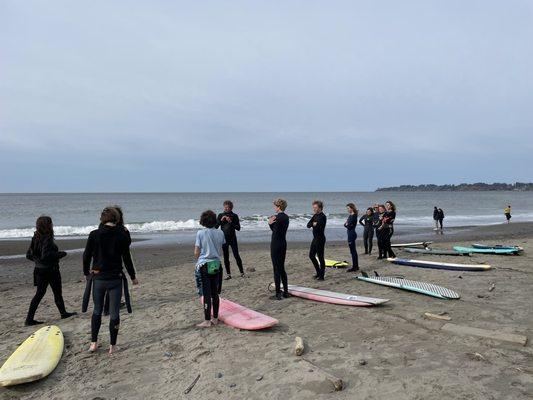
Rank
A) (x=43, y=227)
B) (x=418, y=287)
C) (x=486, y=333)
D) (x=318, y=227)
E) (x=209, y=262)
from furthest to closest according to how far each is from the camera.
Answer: (x=318, y=227) < (x=418, y=287) < (x=43, y=227) < (x=209, y=262) < (x=486, y=333)

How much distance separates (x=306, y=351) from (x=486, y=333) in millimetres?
2252

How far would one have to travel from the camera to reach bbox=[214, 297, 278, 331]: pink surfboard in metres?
5.39

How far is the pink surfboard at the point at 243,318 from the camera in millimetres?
5386

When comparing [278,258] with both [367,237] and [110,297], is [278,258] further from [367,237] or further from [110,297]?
[367,237]

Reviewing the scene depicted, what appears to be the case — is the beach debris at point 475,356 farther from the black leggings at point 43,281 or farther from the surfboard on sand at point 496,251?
the surfboard on sand at point 496,251

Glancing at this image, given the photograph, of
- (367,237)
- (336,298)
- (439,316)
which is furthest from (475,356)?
(367,237)

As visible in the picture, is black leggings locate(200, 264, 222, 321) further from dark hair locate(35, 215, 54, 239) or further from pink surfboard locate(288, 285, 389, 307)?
dark hair locate(35, 215, 54, 239)

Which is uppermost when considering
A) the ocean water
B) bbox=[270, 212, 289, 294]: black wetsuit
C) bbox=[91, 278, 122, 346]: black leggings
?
bbox=[270, 212, 289, 294]: black wetsuit

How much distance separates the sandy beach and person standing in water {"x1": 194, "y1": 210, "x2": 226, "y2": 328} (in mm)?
363

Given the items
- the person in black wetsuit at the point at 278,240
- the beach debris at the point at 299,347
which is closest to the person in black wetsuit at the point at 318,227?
the person in black wetsuit at the point at 278,240

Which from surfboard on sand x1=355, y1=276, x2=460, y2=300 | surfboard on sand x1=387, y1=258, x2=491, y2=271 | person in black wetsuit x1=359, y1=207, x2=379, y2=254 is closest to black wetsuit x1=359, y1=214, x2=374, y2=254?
person in black wetsuit x1=359, y1=207, x2=379, y2=254

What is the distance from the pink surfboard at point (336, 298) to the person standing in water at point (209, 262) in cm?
189

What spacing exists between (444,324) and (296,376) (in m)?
2.45

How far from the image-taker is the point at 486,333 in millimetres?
4887
